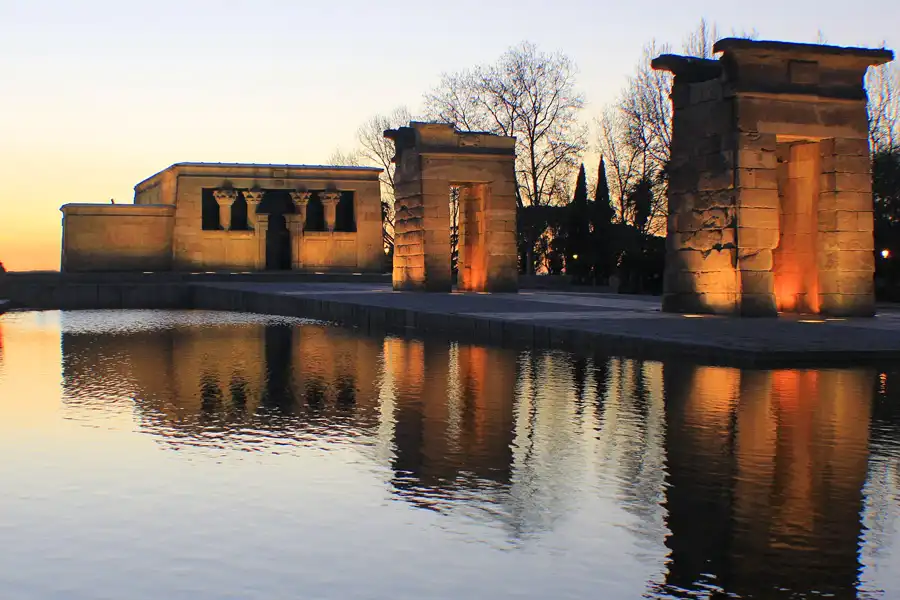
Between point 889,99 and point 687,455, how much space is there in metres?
42.8

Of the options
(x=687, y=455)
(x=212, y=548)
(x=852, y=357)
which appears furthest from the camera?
(x=852, y=357)

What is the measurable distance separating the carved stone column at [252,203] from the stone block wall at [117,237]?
3146mm

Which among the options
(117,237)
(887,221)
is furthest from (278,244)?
(887,221)

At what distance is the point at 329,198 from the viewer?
49.1 metres

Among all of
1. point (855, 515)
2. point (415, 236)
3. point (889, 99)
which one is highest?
point (889, 99)

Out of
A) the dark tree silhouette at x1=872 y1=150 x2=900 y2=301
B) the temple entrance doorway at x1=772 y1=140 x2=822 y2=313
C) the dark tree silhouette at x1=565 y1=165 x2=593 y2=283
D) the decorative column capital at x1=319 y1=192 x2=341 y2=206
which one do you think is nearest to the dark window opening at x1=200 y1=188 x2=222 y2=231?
the decorative column capital at x1=319 y1=192 x2=341 y2=206

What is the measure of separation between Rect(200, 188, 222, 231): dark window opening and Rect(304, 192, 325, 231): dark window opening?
12.4 ft

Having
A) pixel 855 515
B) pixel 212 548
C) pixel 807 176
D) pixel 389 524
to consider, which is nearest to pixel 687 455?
pixel 855 515

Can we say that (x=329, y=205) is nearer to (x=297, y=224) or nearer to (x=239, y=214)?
(x=297, y=224)

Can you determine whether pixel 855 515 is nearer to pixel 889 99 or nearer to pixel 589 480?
pixel 589 480

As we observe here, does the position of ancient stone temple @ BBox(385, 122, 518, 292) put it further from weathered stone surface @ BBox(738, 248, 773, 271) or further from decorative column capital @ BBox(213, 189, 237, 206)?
decorative column capital @ BBox(213, 189, 237, 206)

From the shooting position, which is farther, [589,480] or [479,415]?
[479,415]

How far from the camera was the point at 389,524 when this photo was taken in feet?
17.3

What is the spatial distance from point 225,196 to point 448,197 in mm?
17099
